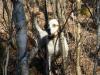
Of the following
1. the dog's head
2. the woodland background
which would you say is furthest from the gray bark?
the dog's head

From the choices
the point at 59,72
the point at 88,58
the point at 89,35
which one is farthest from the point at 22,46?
the point at 89,35

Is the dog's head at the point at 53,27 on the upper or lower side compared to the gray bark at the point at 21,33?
lower

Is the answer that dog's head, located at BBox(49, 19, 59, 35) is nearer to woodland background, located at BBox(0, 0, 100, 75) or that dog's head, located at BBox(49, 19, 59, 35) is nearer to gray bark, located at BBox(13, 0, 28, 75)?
woodland background, located at BBox(0, 0, 100, 75)

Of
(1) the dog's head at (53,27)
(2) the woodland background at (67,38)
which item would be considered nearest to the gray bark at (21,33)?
(2) the woodland background at (67,38)

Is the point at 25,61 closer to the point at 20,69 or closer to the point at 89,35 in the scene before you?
the point at 20,69

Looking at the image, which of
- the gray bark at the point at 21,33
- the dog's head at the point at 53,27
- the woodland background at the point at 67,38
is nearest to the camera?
the gray bark at the point at 21,33

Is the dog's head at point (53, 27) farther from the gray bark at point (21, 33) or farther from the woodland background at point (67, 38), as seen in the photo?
the gray bark at point (21, 33)

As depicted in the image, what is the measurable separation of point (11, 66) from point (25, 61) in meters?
7.34

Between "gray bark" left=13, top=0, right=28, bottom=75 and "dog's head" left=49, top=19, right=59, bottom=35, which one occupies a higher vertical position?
"gray bark" left=13, top=0, right=28, bottom=75

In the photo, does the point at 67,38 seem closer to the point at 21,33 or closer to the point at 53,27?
the point at 53,27

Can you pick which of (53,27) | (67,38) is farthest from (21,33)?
(67,38)

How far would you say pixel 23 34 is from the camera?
4656 mm

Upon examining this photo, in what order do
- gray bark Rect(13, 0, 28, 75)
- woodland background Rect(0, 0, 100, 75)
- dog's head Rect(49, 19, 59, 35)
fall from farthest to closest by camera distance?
woodland background Rect(0, 0, 100, 75)
dog's head Rect(49, 19, 59, 35)
gray bark Rect(13, 0, 28, 75)

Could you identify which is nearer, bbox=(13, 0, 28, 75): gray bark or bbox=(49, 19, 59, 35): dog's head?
bbox=(13, 0, 28, 75): gray bark
